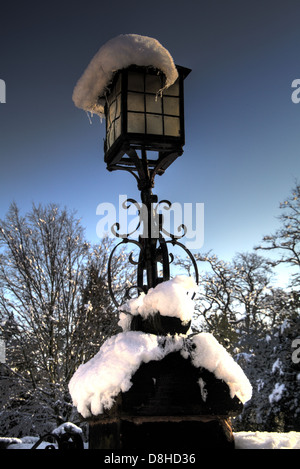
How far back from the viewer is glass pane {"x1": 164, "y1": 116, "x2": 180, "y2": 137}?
102 inches

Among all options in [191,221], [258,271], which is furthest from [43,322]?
[258,271]

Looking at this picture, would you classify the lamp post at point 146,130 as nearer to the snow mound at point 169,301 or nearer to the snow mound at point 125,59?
the snow mound at point 125,59

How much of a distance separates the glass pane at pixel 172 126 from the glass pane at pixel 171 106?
46 mm

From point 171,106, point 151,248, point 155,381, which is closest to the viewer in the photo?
point 155,381

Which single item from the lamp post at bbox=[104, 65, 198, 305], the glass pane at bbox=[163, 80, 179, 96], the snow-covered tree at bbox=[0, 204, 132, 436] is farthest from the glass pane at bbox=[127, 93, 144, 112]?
the snow-covered tree at bbox=[0, 204, 132, 436]

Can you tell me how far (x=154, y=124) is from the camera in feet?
8.45

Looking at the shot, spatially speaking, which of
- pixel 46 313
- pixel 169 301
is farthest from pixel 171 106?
pixel 46 313

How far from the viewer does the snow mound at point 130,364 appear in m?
1.67

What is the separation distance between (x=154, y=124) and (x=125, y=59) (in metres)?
0.42

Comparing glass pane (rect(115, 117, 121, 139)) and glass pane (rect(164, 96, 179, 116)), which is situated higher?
glass pane (rect(164, 96, 179, 116))

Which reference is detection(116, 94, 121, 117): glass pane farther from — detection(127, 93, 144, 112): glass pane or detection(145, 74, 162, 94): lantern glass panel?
detection(145, 74, 162, 94): lantern glass panel

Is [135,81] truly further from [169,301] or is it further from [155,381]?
[155,381]
